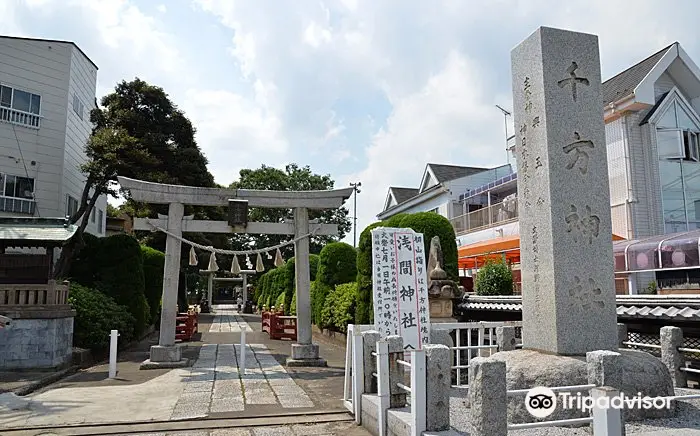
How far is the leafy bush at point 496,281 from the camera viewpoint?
1410 cm

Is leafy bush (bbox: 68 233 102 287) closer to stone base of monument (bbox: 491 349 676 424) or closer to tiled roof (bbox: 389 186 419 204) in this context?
stone base of monument (bbox: 491 349 676 424)

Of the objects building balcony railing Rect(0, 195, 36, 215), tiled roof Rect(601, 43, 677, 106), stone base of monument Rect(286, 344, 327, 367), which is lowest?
stone base of monument Rect(286, 344, 327, 367)

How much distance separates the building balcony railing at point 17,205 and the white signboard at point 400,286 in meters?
15.8

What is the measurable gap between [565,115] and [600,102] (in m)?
0.53

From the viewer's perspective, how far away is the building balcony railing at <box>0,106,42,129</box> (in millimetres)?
18344

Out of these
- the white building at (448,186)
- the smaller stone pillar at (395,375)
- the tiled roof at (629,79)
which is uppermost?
the tiled roof at (629,79)

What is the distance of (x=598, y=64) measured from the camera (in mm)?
6234

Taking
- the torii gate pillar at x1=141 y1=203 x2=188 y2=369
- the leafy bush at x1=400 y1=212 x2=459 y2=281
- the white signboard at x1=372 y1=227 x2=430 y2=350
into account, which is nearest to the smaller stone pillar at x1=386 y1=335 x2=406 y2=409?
the white signboard at x1=372 y1=227 x2=430 y2=350

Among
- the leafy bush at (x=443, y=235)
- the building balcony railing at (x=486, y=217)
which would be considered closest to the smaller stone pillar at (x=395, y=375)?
the leafy bush at (x=443, y=235)

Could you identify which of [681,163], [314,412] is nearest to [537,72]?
[314,412]

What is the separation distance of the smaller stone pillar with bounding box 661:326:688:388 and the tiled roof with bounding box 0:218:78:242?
45.6 feet

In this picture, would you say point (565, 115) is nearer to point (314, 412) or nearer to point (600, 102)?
point (600, 102)

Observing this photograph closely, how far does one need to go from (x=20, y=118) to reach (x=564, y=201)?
19.8 meters

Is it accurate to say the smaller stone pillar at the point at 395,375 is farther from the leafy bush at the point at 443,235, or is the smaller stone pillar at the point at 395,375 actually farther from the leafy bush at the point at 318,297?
the leafy bush at the point at 318,297
